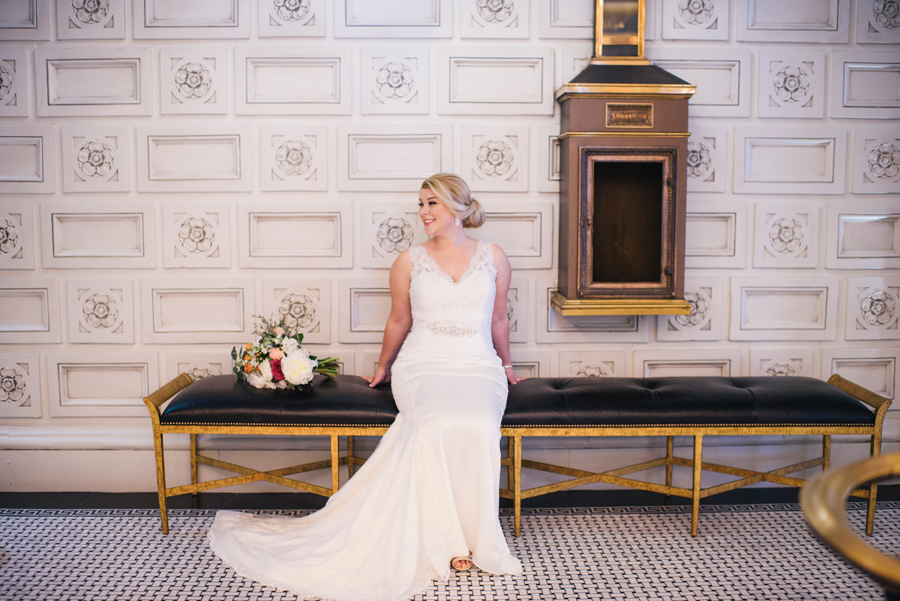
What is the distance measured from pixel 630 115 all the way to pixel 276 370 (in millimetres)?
2060

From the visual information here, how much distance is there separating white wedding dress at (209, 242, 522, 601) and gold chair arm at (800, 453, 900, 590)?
60.6 inches

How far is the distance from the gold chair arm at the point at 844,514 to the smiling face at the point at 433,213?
2.13 meters

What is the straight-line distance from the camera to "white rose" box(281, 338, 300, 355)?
10.1 feet

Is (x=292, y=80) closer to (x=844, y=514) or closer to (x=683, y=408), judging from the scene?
(x=683, y=408)

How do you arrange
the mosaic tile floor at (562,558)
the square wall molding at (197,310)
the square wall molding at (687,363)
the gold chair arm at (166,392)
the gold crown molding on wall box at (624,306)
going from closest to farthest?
the mosaic tile floor at (562,558)
the gold chair arm at (166,392)
the gold crown molding on wall box at (624,306)
the square wall molding at (197,310)
the square wall molding at (687,363)

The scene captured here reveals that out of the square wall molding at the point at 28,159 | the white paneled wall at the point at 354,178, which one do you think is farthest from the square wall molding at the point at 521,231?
the square wall molding at the point at 28,159

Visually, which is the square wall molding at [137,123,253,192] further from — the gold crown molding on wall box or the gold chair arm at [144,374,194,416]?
the gold crown molding on wall box

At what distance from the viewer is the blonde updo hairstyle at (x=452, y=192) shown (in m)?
3.14

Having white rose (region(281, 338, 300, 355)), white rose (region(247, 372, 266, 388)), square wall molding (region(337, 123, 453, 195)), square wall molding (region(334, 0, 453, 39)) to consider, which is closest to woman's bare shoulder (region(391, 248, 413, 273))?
square wall molding (region(337, 123, 453, 195))

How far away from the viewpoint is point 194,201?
3463 mm

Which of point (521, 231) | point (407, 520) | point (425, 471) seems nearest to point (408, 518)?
point (407, 520)

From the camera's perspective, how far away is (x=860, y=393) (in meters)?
3.17

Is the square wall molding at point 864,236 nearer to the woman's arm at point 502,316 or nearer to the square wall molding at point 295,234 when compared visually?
the woman's arm at point 502,316

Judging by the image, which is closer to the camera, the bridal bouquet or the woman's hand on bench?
the bridal bouquet
